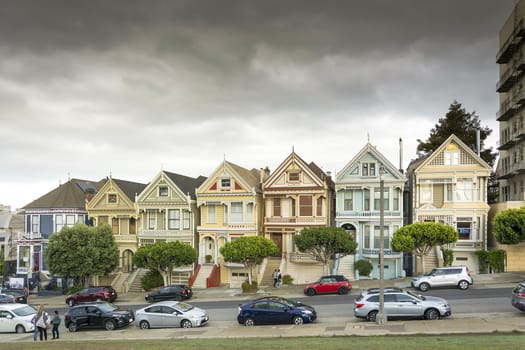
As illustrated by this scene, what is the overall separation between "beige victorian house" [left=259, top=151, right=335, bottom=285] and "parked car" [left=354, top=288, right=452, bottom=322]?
1977 cm

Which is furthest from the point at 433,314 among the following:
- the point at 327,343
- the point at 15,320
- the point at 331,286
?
the point at 15,320

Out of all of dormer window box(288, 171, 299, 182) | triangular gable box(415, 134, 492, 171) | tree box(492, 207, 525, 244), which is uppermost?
triangular gable box(415, 134, 492, 171)

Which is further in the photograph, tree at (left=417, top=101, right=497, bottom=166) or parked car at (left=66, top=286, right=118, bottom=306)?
tree at (left=417, top=101, right=497, bottom=166)

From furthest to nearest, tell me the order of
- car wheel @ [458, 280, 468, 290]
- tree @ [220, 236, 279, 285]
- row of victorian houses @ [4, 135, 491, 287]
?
row of victorian houses @ [4, 135, 491, 287]
tree @ [220, 236, 279, 285]
car wheel @ [458, 280, 468, 290]

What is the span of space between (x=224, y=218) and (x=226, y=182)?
361 cm

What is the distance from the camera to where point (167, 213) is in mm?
51719

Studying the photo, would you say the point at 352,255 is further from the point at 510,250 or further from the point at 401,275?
the point at 510,250

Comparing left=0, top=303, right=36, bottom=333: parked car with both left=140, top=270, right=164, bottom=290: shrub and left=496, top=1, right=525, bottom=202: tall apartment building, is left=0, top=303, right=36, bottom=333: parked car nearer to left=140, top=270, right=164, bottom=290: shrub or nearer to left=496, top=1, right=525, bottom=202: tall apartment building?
left=140, top=270, right=164, bottom=290: shrub

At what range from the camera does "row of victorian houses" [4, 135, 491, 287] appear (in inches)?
1779

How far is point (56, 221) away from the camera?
55.4 meters

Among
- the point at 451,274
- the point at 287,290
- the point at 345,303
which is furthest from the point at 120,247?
the point at 451,274

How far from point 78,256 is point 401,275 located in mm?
29854

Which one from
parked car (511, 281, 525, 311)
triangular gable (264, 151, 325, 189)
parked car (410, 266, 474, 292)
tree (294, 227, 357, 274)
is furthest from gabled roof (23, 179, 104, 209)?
parked car (511, 281, 525, 311)

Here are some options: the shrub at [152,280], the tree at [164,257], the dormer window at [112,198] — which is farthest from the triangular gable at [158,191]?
the shrub at [152,280]
